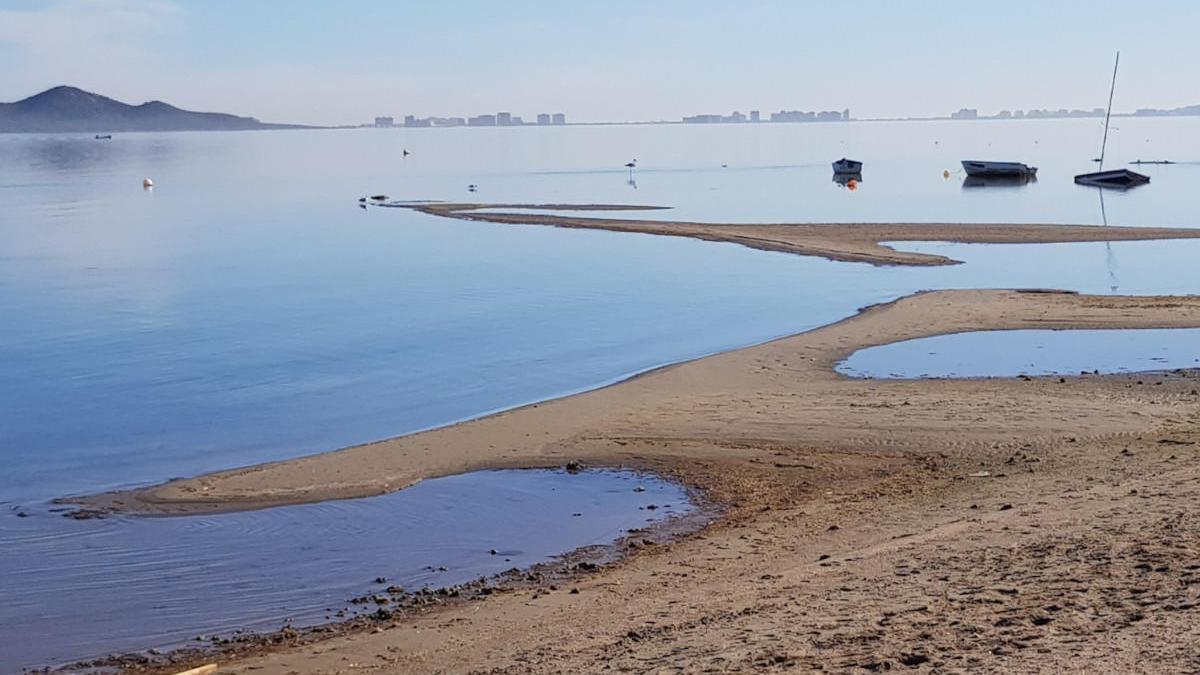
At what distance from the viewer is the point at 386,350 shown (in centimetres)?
2442

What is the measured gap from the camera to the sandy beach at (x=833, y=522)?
768cm

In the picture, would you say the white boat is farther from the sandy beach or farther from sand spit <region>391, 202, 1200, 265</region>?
the sandy beach

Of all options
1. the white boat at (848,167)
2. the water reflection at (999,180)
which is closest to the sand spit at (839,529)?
the water reflection at (999,180)

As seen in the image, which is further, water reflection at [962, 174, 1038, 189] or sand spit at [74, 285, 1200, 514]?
water reflection at [962, 174, 1038, 189]

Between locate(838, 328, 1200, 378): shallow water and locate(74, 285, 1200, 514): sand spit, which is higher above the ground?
locate(838, 328, 1200, 378): shallow water

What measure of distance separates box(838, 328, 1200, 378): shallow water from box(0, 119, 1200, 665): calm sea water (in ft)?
11.5

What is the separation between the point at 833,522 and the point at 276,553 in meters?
5.21

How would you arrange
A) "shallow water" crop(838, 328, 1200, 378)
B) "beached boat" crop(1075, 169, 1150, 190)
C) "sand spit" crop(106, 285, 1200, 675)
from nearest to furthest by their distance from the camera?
"sand spit" crop(106, 285, 1200, 675) < "shallow water" crop(838, 328, 1200, 378) < "beached boat" crop(1075, 169, 1150, 190)

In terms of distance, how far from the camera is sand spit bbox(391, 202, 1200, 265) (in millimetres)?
→ 41156

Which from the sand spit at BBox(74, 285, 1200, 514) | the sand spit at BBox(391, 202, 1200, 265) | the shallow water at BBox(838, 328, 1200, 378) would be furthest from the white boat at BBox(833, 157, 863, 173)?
the sand spit at BBox(74, 285, 1200, 514)

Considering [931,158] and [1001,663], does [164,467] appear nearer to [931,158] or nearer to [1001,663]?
[1001,663]

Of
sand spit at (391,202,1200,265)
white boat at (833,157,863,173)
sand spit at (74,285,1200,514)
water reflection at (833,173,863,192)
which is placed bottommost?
sand spit at (74,285,1200,514)

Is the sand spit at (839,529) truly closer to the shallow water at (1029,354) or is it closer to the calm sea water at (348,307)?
the shallow water at (1029,354)

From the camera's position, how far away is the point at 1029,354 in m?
22.2
